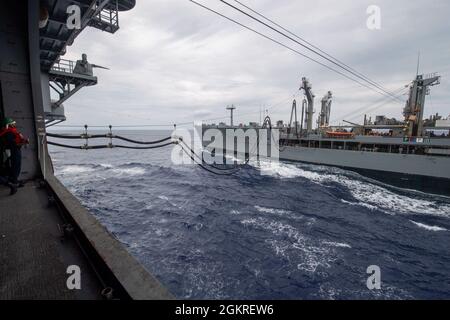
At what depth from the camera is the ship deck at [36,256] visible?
7.93 feet

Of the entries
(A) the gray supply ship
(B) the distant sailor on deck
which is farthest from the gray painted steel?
(B) the distant sailor on deck

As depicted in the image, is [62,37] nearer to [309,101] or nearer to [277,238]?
[277,238]

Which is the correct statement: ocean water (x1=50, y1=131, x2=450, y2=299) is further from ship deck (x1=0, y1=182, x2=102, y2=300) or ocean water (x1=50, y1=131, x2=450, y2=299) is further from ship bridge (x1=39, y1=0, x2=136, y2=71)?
ship bridge (x1=39, y1=0, x2=136, y2=71)

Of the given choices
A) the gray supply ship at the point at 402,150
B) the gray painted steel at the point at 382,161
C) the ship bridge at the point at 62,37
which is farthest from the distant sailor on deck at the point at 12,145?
the gray painted steel at the point at 382,161

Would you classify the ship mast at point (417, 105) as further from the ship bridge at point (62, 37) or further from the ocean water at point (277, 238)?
the ship bridge at point (62, 37)

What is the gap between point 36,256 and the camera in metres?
3.04

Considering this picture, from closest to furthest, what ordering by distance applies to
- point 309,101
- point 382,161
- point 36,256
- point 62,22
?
point 36,256 < point 62,22 < point 382,161 < point 309,101

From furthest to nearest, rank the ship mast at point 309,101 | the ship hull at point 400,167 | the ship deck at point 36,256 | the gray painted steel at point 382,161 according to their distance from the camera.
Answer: the ship mast at point 309,101 < the gray painted steel at point 382,161 < the ship hull at point 400,167 < the ship deck at point 36,256

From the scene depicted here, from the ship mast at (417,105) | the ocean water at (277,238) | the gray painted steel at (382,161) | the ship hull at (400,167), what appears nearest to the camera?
the ocean water at (277,238)

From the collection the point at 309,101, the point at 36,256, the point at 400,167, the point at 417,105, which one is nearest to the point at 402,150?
the point at 400,167

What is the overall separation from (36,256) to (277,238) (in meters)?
10.6

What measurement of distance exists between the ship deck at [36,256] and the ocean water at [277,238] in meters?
5.17

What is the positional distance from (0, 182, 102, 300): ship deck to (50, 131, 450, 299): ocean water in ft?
16.9

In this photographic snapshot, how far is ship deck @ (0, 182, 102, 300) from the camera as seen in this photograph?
2.42 meters
